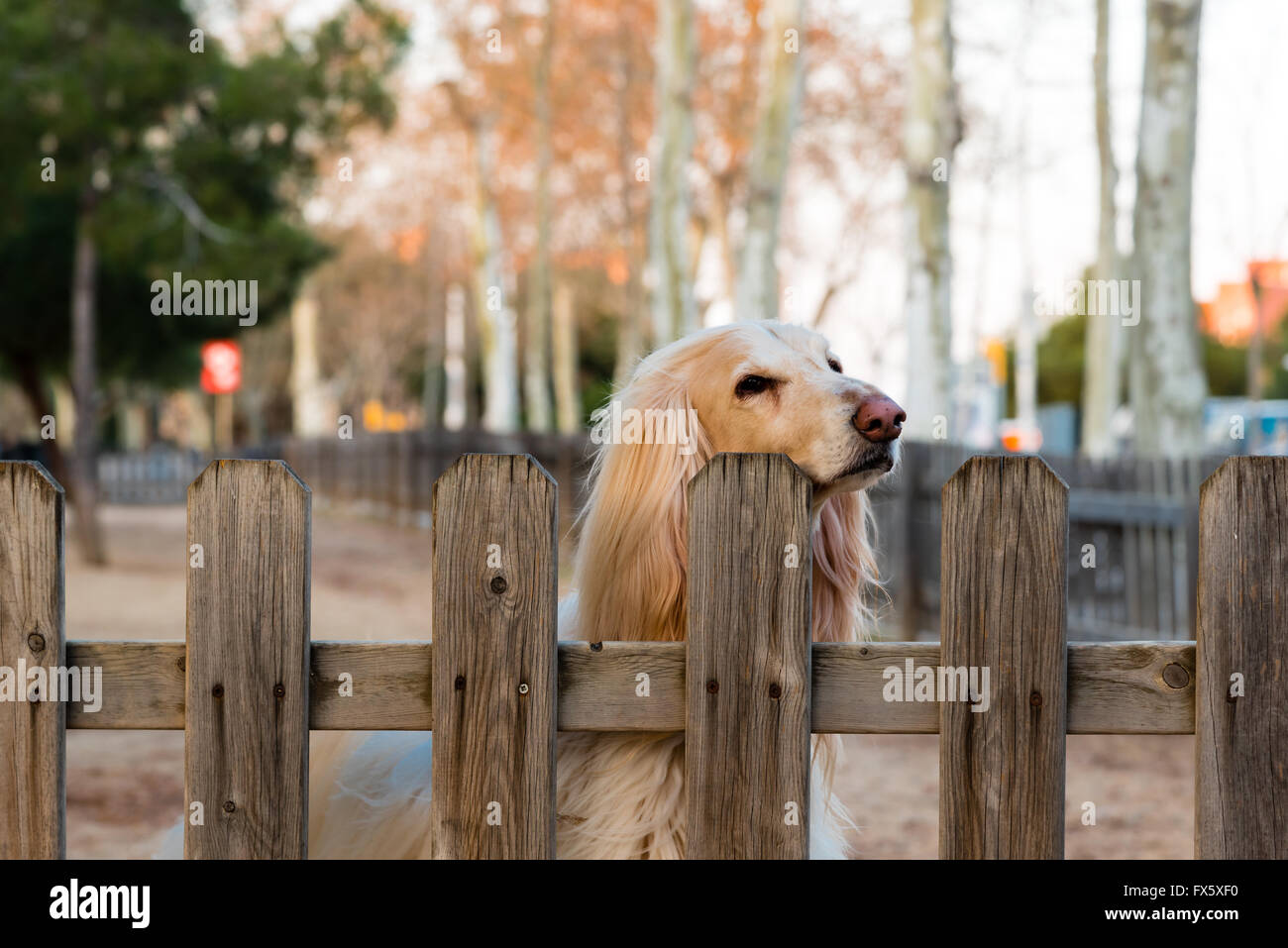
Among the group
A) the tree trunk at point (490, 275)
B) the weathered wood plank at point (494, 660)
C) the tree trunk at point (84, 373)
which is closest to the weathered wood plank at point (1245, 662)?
the weathered wood plank at point (494, 660)

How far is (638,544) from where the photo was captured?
2.42 meters

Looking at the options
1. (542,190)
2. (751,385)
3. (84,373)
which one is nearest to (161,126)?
(84,373)

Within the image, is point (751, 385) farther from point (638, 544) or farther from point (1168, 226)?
point (1168, 226)

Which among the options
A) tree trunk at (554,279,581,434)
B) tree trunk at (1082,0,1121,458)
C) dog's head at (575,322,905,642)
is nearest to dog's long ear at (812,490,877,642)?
dog's head at (575,322,905,642)

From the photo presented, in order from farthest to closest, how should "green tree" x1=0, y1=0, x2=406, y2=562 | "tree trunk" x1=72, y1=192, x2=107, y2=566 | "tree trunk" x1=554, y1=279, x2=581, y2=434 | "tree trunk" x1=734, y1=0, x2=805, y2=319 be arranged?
1. "tree trunk" x1=554, y1=279, x2=581, y2=434
2. "tree trunk" x1=72, y1=192, x2=107, y2=566
3. "green tree" x1=0, y1=0, x2=406, y2=562
4. "tree trunk" x1=734, y1=0, x2=805, y2=319

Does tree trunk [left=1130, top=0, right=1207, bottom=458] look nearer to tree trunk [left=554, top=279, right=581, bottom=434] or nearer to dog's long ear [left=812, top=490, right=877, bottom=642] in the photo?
dog's long ear [left=812, top=490, right=877, bottom=642]

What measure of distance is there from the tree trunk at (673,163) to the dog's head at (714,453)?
528 inches

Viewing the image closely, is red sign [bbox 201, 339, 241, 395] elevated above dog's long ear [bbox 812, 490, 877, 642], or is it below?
above

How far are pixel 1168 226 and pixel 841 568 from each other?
29.4 feet

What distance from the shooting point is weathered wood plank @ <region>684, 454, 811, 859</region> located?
212cm

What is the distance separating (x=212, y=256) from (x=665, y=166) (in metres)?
6.06

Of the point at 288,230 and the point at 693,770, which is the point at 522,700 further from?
the point at 288,230
